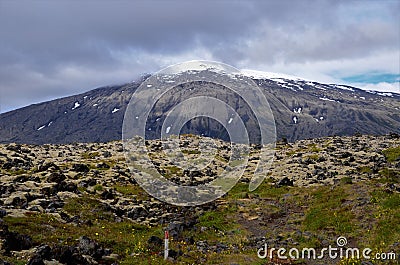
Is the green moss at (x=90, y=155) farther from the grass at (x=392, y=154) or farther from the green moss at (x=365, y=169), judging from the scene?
the grass at (x=392, y=154)

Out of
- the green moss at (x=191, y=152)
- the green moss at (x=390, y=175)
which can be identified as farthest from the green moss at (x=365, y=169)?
the green moss at (x=191, y=152)

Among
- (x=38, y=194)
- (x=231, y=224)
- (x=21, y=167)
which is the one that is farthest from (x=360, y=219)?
(x=21, y=167)

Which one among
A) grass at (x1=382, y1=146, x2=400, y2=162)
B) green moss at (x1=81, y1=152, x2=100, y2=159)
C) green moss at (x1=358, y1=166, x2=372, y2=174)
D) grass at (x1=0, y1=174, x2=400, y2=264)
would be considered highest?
green moss at (x1=81, y1=152, x2=100, y2=159)

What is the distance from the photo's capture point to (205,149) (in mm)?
94188

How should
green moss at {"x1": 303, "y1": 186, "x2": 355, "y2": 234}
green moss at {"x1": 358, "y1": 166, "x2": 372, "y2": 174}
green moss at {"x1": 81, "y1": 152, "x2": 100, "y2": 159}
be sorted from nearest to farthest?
1. green moss at {"x1": 303, "y1": 186, "x2": 355, "y2": 234}
2. green moss at {"x1": 358, "y1": 166, "x2": 372, "y2": 174}
3. green moss at {"x1": 81, "y1": 152, "x2": 100, "y2": 159}

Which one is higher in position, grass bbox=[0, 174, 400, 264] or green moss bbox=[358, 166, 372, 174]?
green moss bbox=[358, 166, 372, 174]

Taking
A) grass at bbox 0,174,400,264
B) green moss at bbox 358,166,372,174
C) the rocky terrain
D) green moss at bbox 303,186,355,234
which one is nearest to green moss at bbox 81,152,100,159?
the rocky terrain

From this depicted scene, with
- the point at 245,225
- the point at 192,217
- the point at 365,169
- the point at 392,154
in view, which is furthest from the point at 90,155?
the point at 392,154

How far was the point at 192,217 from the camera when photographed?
40812 mm

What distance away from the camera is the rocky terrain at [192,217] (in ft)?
78.8

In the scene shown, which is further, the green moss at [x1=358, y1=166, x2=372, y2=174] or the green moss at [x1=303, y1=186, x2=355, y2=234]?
the green moss at [x1=358, y1=166, x2=372, y2=174]

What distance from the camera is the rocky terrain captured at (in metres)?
24.0

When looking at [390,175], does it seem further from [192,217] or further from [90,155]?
[90,155]

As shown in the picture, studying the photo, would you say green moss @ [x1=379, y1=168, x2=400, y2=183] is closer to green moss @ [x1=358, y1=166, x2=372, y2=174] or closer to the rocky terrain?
the rocky terrain
